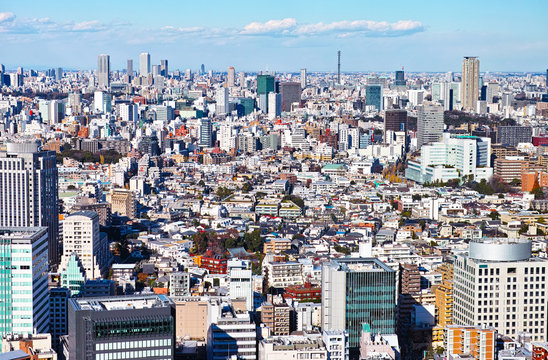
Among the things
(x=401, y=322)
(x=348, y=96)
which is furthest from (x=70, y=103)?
(x=401, y=322)

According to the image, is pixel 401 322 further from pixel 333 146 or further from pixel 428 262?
pixel 333 146

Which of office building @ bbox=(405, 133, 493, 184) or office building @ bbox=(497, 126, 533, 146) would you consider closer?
office building @ bbox=(405, 133, 493, 184)

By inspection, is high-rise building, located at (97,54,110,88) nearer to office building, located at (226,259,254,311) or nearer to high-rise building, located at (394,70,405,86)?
high-rise building, located at (394,70,405,86)

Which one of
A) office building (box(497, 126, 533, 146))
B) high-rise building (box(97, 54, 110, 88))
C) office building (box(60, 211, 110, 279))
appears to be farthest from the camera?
high-rise building (box(97, 54, 110, 88))

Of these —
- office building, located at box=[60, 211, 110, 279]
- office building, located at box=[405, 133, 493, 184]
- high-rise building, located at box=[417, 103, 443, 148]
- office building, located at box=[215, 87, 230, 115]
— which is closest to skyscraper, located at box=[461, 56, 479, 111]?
office building, located at box=[215, 87, 230, 115]

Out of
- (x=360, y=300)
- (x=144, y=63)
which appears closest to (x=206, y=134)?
(x=360, y=300)

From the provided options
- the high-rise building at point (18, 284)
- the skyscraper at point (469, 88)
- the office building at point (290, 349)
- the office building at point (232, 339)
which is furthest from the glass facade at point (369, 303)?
the skyscraper at point (469, 88)

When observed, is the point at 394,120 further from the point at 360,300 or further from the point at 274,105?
the point at 360,300

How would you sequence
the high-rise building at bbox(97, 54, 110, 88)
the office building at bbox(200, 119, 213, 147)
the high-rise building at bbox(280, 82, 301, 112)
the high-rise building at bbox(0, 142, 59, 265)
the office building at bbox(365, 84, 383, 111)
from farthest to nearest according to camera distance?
the high-rise building at bbox(97, 54, 110, 88), the high-rise building at bbox(280, 82, 301, 112), the office building at bbox(365, 84, 383, 111), the office building at bbox(200, 119, 213, 147), the high-rise building at bbox(0, 142, 59, 265)
